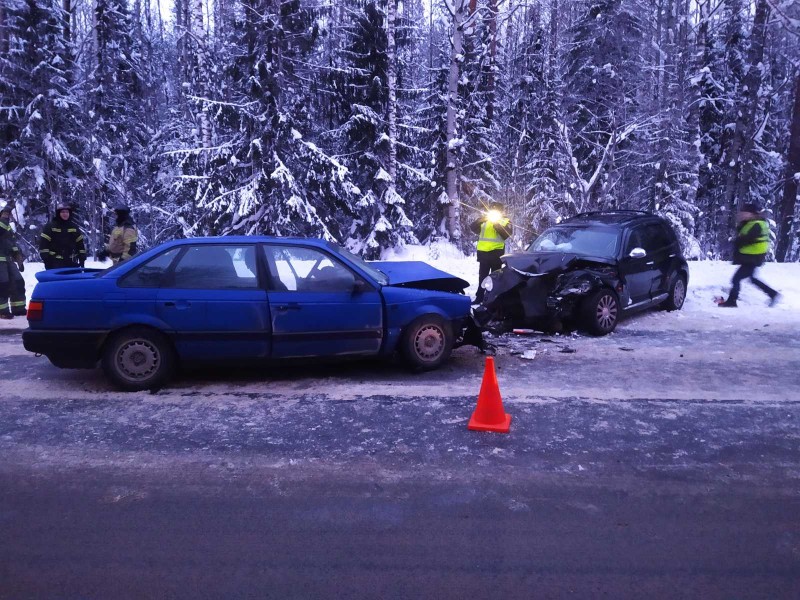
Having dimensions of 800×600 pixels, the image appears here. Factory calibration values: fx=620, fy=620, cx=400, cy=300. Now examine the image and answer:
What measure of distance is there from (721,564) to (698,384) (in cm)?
379

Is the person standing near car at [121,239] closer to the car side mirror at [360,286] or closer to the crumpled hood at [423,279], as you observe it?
the crumpled hood at [423,279]

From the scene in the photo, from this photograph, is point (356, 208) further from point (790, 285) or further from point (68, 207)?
point (790, 285)

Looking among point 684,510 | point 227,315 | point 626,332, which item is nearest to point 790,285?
point 626,332

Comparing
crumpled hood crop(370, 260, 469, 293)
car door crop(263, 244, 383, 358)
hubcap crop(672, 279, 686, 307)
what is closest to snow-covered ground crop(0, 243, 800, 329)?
hubcap crop(672, 279, 686, 307)

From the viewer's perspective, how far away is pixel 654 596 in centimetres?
308

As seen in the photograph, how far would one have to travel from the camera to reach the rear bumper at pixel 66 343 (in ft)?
20.5

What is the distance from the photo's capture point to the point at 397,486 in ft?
14.0

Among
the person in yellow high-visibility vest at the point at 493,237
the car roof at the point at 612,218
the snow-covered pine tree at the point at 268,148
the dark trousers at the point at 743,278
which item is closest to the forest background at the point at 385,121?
the snow-covered pine tree at the point at 268,148

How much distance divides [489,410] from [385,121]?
1662 centimetres

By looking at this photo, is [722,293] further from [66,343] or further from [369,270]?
[66,343]

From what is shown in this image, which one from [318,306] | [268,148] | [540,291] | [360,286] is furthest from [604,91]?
[318,306]

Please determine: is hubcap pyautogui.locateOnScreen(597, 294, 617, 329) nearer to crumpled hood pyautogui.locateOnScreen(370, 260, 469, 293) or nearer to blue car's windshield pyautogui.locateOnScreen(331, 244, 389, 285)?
crumpled hood pyautogui.locateOnScreen(370, 260, 469, 293)

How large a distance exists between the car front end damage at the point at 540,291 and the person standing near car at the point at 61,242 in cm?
688

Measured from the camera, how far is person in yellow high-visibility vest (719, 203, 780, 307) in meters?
11.2
